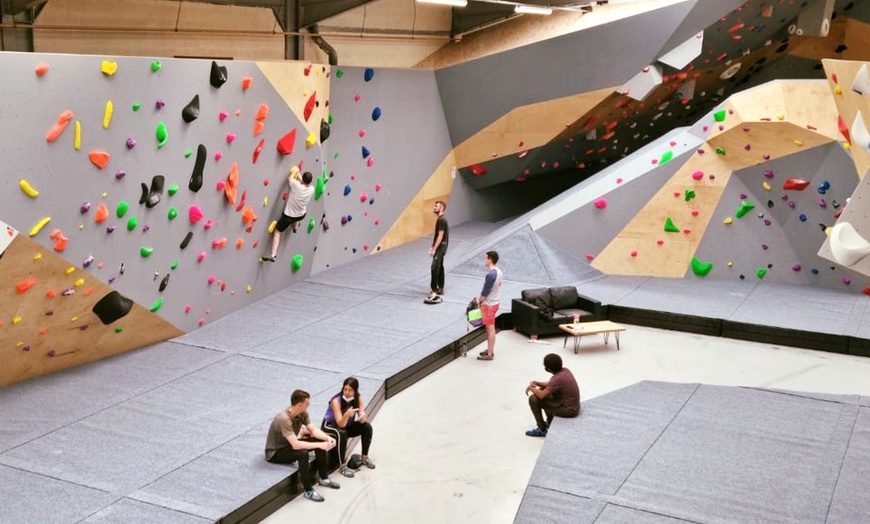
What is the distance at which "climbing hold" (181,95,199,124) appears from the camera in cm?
955

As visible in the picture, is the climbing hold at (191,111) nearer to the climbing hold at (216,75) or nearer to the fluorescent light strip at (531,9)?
the climbing hold at (216,75)

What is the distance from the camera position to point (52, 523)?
20.2 ft

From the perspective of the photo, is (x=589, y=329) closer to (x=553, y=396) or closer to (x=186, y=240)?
(x=553, y=396)

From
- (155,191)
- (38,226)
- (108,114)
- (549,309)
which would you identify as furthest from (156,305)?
(549,309)

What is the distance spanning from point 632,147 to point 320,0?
6903 millimetres

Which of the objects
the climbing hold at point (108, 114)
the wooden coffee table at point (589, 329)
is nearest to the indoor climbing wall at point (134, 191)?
the climbing hold at point (108, 114)

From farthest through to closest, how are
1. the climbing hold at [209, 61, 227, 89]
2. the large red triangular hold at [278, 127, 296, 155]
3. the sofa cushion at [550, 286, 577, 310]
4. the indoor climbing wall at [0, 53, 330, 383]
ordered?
1. the sofa cushion at [550, 286, 577, 310]
2. the large red triangular hold at [278, 127, 296, 155]
3. the climbing hold at [209, 61, 227, 89]
4. the indoor climbing wall at [0, 53, 330, 383]

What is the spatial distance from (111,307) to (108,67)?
214 cm

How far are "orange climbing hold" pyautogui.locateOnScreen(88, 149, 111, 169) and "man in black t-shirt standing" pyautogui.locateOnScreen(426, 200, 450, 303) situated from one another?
160 inches

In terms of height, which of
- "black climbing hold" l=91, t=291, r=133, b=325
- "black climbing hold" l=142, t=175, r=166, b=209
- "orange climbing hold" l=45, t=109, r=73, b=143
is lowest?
"black climbing hold" l=91, t=291, r=133, b=325

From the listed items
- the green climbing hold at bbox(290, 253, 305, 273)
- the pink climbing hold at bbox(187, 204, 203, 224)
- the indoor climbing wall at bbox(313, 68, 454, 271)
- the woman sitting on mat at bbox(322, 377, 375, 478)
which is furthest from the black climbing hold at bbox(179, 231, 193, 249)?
the woman sitting on mat at bbox(322, 377, 375, 478)

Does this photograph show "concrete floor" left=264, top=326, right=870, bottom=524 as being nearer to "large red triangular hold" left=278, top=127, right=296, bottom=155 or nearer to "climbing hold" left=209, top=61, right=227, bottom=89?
"large red triangular hold" left=278, top=127, right=296, bottom=155

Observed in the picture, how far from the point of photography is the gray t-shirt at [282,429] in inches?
277

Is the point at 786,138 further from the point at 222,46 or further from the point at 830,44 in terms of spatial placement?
the point at 222,46
